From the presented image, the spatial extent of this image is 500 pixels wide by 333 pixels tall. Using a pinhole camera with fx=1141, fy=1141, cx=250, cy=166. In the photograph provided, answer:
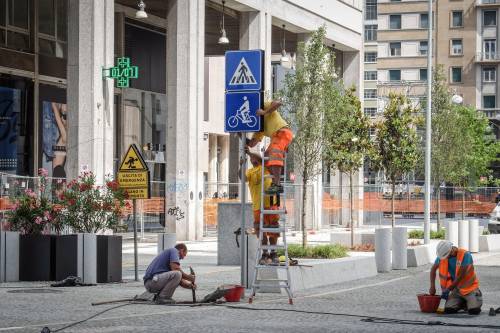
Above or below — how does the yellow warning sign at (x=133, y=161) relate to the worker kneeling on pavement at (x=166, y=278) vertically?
above

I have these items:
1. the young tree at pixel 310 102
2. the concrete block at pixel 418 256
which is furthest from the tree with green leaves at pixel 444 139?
the young tree at pixel 310 102

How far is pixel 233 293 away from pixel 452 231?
1776 centimetres

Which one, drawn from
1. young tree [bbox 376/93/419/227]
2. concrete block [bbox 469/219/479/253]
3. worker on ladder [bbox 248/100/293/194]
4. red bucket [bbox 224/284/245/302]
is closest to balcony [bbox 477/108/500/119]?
young tree [bbox 376/93/419/227]

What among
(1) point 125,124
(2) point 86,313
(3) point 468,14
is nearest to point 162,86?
(1) point 125,124

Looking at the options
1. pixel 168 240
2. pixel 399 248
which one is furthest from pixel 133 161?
pixel 399 248

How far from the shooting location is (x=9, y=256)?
20.0 metres

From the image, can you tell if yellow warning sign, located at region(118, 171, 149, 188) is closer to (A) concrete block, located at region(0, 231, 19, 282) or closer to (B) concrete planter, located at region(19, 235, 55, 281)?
(B) concrete planter, located at region(19, 235, 55, 281)

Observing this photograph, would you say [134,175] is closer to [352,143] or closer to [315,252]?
[315,252]

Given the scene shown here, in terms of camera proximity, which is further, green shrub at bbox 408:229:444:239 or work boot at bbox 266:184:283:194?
green shrub at bbox 408:229:444:239

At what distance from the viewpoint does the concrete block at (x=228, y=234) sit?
25.2 m

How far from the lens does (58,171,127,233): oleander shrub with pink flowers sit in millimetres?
20984

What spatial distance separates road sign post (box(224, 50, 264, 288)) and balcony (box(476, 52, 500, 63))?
3764 inches

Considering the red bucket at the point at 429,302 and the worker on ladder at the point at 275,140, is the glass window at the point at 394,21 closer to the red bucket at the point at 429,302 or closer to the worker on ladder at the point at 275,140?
the worker on ladder at the point at 275,140

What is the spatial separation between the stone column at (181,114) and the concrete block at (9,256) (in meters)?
17.5
